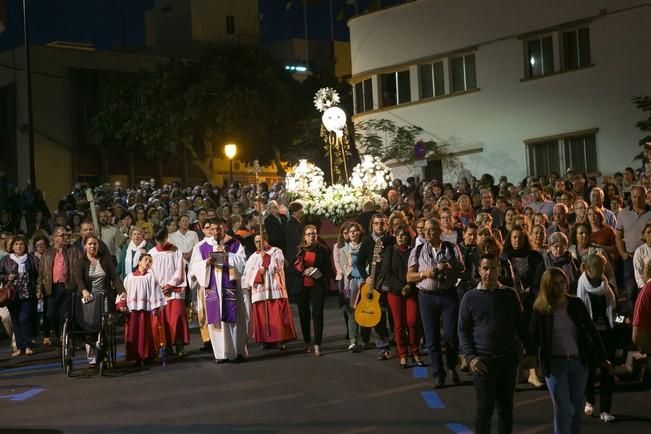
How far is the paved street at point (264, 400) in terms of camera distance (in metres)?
10.5

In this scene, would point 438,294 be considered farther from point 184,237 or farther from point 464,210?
point 184,237

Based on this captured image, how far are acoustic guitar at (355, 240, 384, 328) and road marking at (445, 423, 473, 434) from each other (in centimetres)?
444

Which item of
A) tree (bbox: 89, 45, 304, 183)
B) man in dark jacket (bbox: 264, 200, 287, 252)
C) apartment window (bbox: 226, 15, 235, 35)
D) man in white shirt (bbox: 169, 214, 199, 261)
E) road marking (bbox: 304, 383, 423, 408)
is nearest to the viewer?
road marking (bbox: 304, 383, 423, 408)

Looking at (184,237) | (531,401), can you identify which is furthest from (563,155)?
(531,401)

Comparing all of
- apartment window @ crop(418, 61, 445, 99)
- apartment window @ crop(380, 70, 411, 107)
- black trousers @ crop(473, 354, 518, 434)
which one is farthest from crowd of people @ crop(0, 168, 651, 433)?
apartment window @ crop(380, 70, 411, 107)

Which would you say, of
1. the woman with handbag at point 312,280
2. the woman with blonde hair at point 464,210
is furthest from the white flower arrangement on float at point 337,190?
the woman with handbag at point 312,280

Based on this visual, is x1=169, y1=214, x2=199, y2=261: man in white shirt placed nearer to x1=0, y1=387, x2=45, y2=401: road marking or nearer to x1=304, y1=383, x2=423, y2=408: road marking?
x1=0, y1=387, x2=45, y2=401: road marking

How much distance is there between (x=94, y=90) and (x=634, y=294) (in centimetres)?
4283

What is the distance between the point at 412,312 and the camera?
45.1 feet

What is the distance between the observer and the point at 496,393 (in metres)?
8.58

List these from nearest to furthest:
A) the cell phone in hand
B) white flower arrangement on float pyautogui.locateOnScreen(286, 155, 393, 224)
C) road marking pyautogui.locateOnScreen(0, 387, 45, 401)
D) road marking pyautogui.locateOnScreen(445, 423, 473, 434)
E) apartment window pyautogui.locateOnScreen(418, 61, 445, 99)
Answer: road marking pyautogui.locateOnScreen(445, 423, 473, 434), road marking pyautogui.locateOnScreen(0, 387, 45, 401), the cell phone in hand, white flower arrangement on float pyautogui.locateOnScreen(286, 155, 393, 224), apartment window pyautogui.locateOnScreen(418, 61, 445, 99)

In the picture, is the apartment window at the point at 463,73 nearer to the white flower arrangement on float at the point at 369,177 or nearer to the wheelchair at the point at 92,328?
the white flower arrangement on float at the point at 369,177

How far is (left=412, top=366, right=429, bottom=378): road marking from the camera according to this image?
13.2m

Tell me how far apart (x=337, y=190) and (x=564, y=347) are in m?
14.2
